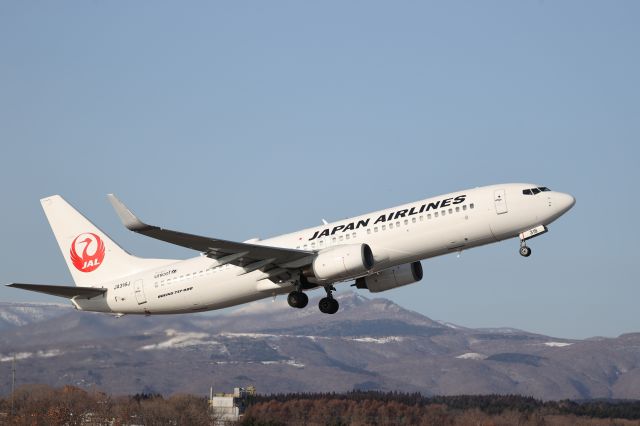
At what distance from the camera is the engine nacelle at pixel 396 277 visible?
180ft

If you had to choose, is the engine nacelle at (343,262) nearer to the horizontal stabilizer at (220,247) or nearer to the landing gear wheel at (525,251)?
the horizontal stabilizer at (220,247)

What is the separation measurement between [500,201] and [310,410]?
257ft

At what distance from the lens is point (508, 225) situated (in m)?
48.7

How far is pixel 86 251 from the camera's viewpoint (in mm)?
59406

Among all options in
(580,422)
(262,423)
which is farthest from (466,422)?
(262,423)

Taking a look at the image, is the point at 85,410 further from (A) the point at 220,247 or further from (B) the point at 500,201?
(B) the point at 500,201

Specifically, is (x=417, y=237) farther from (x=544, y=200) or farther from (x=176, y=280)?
(x=176, y=280)

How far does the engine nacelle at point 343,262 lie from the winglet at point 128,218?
907cm

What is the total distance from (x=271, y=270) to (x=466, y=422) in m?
66.4

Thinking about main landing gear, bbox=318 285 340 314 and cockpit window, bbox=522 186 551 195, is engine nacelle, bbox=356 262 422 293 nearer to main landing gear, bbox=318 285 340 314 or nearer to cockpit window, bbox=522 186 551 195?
main landing gear, bbox=318 285 340 314

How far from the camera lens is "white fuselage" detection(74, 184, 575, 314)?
4869 cm

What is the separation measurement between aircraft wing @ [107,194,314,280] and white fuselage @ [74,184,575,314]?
3.33 feet

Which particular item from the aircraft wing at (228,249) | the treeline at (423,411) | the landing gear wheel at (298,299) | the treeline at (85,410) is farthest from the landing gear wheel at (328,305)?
the treeline at (423,411)

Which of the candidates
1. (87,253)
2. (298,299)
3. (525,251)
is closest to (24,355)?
(87,253)
